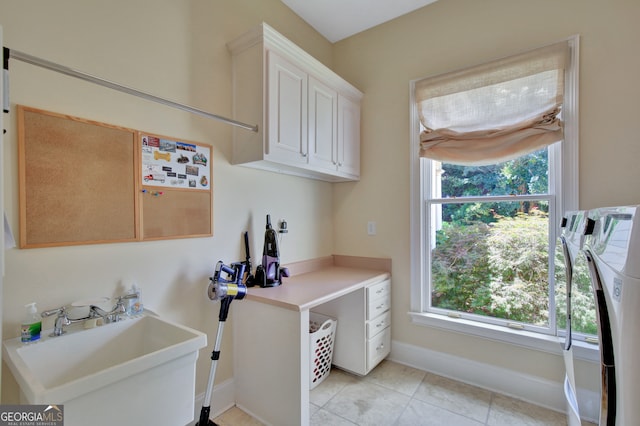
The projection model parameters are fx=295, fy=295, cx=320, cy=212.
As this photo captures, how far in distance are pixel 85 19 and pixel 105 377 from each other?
1.55m

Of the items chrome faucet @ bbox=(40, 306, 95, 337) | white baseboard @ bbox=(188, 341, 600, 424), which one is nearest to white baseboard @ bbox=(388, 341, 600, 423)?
white baseboard @ bbox=(188, 341, 600, 424)

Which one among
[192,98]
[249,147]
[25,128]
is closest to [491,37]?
[249,147]

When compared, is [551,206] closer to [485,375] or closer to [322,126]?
[485,375]

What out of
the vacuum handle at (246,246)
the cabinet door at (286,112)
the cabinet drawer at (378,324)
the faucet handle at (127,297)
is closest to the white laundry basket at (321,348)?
the cabinet drawer at (378,324)

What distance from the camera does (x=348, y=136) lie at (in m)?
2.57

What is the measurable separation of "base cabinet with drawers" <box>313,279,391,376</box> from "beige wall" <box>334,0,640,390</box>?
0.24 metres

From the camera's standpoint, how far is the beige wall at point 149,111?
1.21 meters

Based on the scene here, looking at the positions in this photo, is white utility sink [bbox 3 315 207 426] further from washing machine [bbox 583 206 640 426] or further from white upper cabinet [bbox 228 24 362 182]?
washing machine [bbox 583 206 640 426]

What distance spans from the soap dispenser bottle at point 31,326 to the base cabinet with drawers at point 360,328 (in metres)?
1.74

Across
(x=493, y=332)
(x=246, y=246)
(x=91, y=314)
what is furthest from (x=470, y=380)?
(x=91, y=314)

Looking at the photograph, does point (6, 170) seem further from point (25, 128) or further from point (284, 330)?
point (284, 330)

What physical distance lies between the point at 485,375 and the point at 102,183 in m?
2.71

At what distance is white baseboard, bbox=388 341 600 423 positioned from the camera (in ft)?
6.30

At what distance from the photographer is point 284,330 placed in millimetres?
1656
